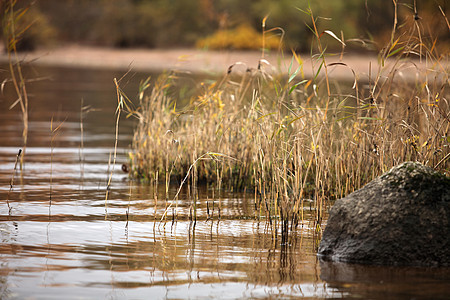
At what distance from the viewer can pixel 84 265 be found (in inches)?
208

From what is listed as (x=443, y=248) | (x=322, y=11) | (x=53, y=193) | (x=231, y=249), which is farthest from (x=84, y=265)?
(x=322, y=11)

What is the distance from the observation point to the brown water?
4789 millimetres

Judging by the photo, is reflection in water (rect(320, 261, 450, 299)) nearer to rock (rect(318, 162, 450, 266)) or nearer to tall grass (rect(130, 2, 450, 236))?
rock (rect(318, 162, 450, 266))

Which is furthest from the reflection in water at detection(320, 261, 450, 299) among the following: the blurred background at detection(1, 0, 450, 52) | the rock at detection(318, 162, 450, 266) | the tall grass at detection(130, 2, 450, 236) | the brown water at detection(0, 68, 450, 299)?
the blurred background at detection(1, 0, 450, 52)

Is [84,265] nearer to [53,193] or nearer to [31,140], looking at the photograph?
[53,193]

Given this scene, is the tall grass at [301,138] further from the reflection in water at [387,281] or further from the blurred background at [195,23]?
the blurred background at [195,23]

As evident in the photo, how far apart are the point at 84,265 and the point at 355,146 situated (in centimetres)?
354

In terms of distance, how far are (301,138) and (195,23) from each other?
4762 centimetres

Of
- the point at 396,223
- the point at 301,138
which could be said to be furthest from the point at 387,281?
the point at 301,138

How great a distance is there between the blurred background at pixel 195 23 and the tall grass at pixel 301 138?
33.5 m

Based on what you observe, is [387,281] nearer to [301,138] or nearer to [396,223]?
[396,223]

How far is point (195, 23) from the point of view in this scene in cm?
5331

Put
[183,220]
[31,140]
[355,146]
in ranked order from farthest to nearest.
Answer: [31,140], [355,146], [183,220]

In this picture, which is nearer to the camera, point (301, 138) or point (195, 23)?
point (301, 138)
